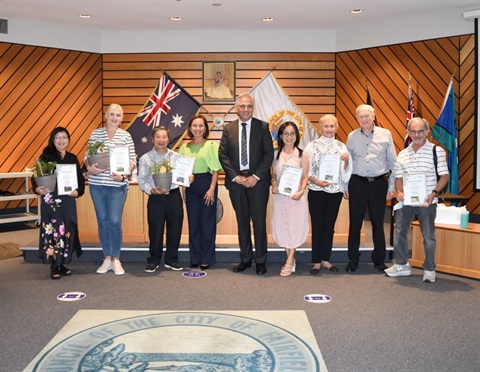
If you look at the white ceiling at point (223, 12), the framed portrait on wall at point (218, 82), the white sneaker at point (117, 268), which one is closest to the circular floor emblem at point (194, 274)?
the white sneaker at point (117, 268)

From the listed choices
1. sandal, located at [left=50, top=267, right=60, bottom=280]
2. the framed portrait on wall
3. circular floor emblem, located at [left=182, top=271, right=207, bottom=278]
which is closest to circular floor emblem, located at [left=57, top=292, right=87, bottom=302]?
sandal, located at [left=50, top=267, right=60, bottom=280]

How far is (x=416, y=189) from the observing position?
504 cm

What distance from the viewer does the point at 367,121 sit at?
532cm

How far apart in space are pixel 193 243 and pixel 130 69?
5.55 meters

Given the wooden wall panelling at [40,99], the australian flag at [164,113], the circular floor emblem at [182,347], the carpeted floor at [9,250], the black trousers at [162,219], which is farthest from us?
the australian flag at [164,113]

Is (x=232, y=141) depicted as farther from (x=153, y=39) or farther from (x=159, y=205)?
(x=153, y=39)

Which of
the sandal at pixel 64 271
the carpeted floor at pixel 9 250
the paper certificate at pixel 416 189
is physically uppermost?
the paper certificate at pixel 416 189

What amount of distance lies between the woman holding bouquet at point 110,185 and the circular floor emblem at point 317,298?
191cm

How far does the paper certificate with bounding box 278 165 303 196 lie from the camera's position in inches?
206

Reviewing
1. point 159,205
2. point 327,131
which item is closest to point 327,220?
point 327,131

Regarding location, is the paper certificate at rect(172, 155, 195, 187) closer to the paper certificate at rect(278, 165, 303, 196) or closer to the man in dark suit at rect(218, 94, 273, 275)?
the man in dark suit at rect(218, 94, 273, 275)

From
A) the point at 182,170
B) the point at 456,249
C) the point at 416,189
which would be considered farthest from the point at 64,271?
the point at 456,249

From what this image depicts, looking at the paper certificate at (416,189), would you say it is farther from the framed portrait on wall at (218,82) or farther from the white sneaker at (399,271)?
the framed portrait on wall at (218,82)

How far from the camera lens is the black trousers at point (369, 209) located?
17.7ft
